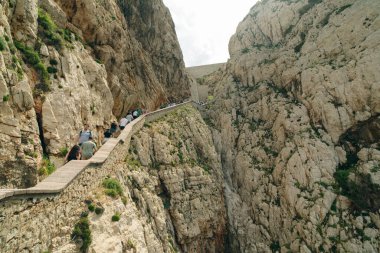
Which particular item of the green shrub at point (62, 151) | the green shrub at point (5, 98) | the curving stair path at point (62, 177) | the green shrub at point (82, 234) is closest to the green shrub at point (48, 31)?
the green shrub at point (5, 98)

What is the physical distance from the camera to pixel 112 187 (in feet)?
43.4

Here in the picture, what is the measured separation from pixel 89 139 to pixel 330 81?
25511 mm

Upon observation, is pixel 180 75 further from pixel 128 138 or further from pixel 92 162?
pixel 92 162

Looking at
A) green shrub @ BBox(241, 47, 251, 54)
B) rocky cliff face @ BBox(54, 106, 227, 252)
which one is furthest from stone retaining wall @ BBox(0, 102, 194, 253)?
green shrub @ BBox(241, 47, 251, 54)

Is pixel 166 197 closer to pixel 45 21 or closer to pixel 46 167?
pixel 46 167

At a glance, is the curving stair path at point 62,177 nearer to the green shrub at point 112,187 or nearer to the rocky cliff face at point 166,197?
the green shrub at point 112,187

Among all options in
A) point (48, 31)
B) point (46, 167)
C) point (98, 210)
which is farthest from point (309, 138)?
point (48, 31)

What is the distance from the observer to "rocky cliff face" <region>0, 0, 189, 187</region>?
12492 millimetres

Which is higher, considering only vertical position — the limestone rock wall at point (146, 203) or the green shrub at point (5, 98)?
the green shrub at point (5, 98)

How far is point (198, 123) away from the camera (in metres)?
34.1

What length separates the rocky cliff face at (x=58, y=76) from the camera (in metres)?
12.5

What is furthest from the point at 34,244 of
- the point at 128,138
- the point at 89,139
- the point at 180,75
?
the point at 180,75

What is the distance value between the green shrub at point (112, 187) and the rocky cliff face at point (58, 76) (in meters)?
3.12

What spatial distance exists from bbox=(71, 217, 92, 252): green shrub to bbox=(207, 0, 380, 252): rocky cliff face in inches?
770
